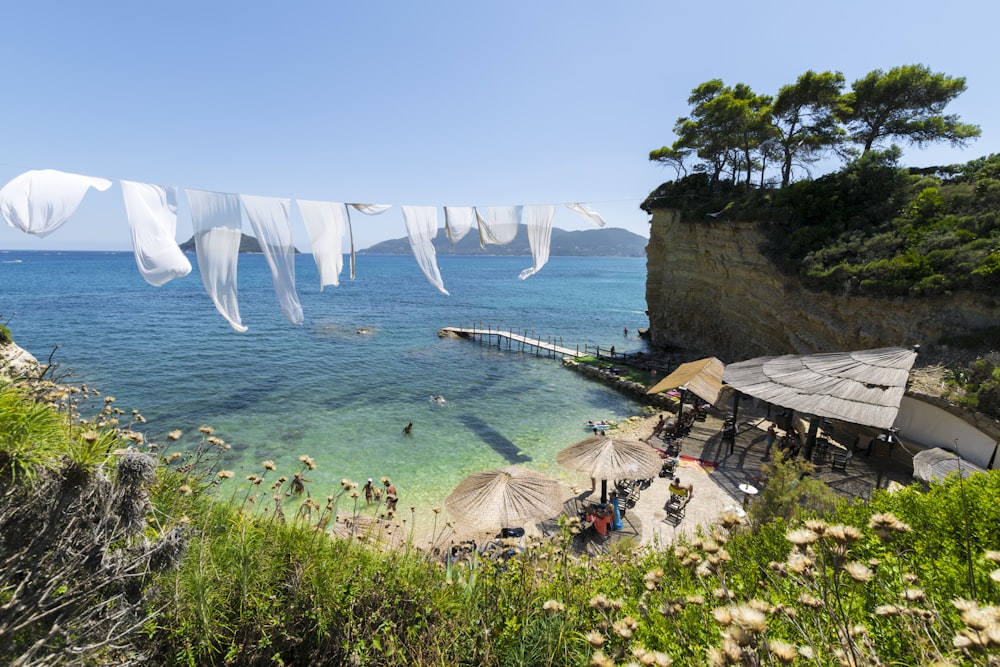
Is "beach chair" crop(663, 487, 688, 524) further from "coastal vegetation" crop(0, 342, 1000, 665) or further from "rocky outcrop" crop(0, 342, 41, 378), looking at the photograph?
"rocky outcrop" crop(0, 342, 41, 378)

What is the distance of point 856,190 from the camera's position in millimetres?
17391

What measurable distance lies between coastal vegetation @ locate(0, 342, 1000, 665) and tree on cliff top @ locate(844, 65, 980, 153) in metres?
23.8

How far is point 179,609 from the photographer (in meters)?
3.11

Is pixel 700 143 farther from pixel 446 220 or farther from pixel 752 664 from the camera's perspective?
pixel 752 664

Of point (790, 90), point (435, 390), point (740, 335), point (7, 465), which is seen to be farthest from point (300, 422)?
point (790, 90)

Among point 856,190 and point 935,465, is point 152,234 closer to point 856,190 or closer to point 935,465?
point 935,465

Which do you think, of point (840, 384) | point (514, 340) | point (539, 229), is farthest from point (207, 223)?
point (514, 340)

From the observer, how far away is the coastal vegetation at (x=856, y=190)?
40.8ft

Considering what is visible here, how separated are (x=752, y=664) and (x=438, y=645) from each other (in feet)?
8.04

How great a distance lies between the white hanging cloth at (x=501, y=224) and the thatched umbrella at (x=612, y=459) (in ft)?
20.4

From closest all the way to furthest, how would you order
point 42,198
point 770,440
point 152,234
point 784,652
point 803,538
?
point 784,652 < point 803,538 < point 42,198 < point 152,234 < point 770,440

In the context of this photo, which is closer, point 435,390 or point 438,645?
point 438,645

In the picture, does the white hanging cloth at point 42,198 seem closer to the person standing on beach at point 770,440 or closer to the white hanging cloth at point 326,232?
the white hanging cloth at point 326,232

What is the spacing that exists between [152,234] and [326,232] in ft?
10.5
